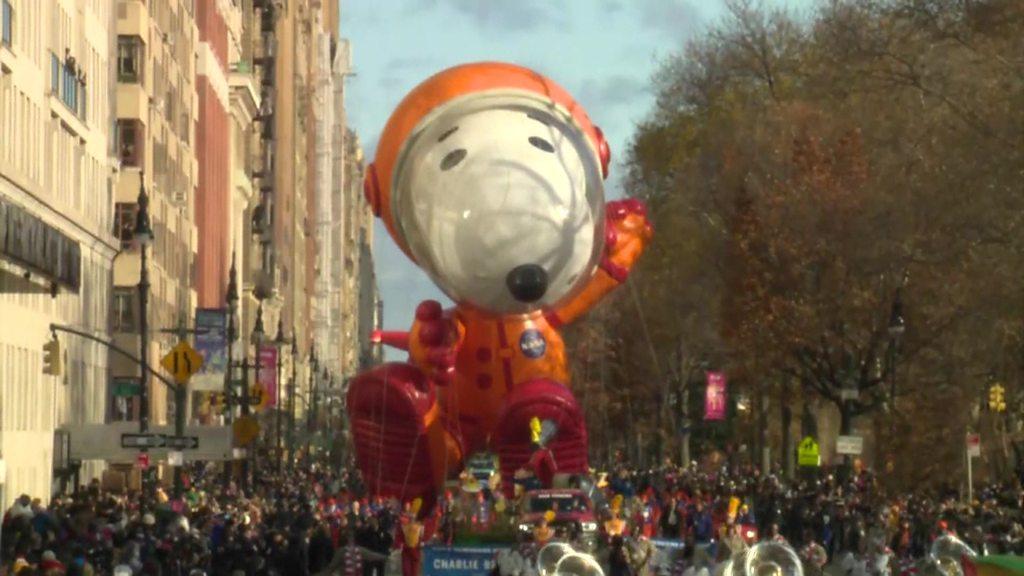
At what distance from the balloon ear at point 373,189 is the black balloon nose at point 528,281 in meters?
2.88

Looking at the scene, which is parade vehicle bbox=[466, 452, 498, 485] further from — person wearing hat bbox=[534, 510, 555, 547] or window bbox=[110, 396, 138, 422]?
window bbox=[110, 396, 138, 422]

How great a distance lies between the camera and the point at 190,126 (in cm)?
8338

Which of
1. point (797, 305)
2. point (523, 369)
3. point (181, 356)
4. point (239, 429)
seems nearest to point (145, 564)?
point (523, 369)

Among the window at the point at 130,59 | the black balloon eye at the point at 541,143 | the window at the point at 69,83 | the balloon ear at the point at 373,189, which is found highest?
the window at the point at 130,59

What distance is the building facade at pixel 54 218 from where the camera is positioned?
1786 inches

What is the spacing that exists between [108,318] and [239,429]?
1971 centimetres

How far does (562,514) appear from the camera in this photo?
3156cm

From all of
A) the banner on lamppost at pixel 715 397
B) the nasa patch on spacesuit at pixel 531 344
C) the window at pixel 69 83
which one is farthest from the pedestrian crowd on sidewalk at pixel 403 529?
the banner on lamppost at pixel 715 397

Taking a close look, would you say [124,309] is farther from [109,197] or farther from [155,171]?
[109,197]

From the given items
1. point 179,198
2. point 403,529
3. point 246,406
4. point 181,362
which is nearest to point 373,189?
point 403,529

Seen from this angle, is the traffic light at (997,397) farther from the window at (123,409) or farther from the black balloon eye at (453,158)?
the window at (123,409)

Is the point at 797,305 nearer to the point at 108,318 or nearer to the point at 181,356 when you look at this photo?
the point at 108,318

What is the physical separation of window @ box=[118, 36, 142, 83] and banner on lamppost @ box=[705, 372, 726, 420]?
595 inches

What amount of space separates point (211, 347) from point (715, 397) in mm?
11720
